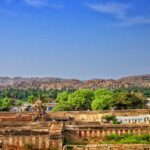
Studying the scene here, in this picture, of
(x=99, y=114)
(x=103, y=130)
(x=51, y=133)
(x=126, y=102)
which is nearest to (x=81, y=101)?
(x=126, y=102)

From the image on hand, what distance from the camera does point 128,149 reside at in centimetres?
2705

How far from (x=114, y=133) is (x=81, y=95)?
3620cm

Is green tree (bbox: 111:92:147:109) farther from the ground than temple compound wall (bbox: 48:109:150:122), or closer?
farther from the ground

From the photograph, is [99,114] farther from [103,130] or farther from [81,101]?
[103,130]

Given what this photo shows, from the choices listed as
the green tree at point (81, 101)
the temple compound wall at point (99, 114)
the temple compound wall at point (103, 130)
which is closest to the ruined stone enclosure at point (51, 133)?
the temple compound wall at point (103, 130)

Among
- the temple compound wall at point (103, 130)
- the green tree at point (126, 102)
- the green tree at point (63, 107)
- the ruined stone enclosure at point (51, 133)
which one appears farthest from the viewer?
the green tree at point (63, 107)

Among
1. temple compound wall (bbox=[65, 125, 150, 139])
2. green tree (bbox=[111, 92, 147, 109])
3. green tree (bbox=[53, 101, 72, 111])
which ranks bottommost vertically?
temple compound wall (bbox=[65, 125, 150, 139])

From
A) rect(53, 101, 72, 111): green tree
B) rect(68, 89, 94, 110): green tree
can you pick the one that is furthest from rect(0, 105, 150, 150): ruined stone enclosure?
rect(68, 89, 94, 110): green tree

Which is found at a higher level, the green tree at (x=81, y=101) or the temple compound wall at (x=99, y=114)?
the green tree at (x=81, y=101)

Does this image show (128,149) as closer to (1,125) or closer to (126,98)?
(1,125)

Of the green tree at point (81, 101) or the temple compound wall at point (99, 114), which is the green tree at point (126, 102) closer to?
the green tree at point (81, 101)

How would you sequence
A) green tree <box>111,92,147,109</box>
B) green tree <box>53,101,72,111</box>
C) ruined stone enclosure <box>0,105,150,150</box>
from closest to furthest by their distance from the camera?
ruined stone enclosure <box>0,105,150,150</box>, green tree <box>111,92,147,109</box>, green tree <box>53,101,72,111</box>

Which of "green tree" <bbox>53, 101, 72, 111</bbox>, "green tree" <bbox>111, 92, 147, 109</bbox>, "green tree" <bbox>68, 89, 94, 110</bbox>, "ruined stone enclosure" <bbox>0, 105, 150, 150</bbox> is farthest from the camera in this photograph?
"green tree" <bbox>68, 89, 94, 110</bbox>

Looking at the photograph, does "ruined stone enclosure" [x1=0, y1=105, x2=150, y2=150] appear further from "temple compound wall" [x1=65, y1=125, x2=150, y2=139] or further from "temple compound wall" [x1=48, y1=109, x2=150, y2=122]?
"temple compound wall" [x1=48, y1=109, x2=150, y2=122]
